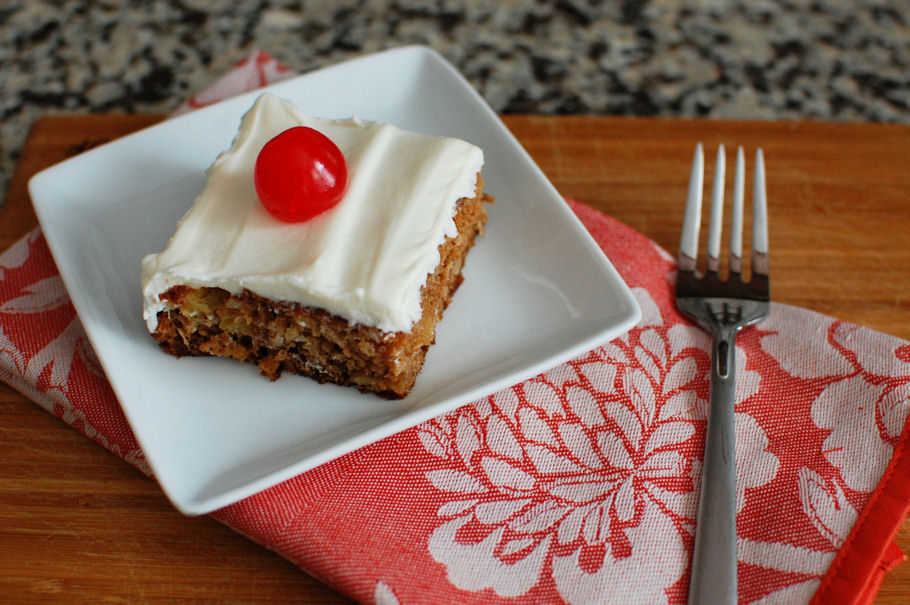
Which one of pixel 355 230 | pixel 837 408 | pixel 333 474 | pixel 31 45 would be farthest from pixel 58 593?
pixel 31 45

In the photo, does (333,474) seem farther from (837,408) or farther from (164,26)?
(164,26)

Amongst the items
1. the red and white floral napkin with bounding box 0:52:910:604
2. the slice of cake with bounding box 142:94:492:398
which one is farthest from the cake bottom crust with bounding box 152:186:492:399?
the red and white floral napkin with bounding box 0:52:910:604

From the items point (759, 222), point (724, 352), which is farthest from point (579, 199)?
point (724, 352)

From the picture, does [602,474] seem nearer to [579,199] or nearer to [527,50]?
[579,199]

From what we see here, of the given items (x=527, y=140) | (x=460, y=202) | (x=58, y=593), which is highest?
(x=460, y=202)

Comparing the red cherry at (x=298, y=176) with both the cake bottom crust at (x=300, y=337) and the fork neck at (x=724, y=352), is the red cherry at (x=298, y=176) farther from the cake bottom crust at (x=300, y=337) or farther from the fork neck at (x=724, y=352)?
the fork neck at (x=724, y=352)

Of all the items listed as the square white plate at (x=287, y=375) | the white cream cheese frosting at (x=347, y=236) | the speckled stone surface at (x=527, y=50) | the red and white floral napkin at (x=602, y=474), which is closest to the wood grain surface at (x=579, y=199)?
the red and white floral napkin at (x=602, y=474)
